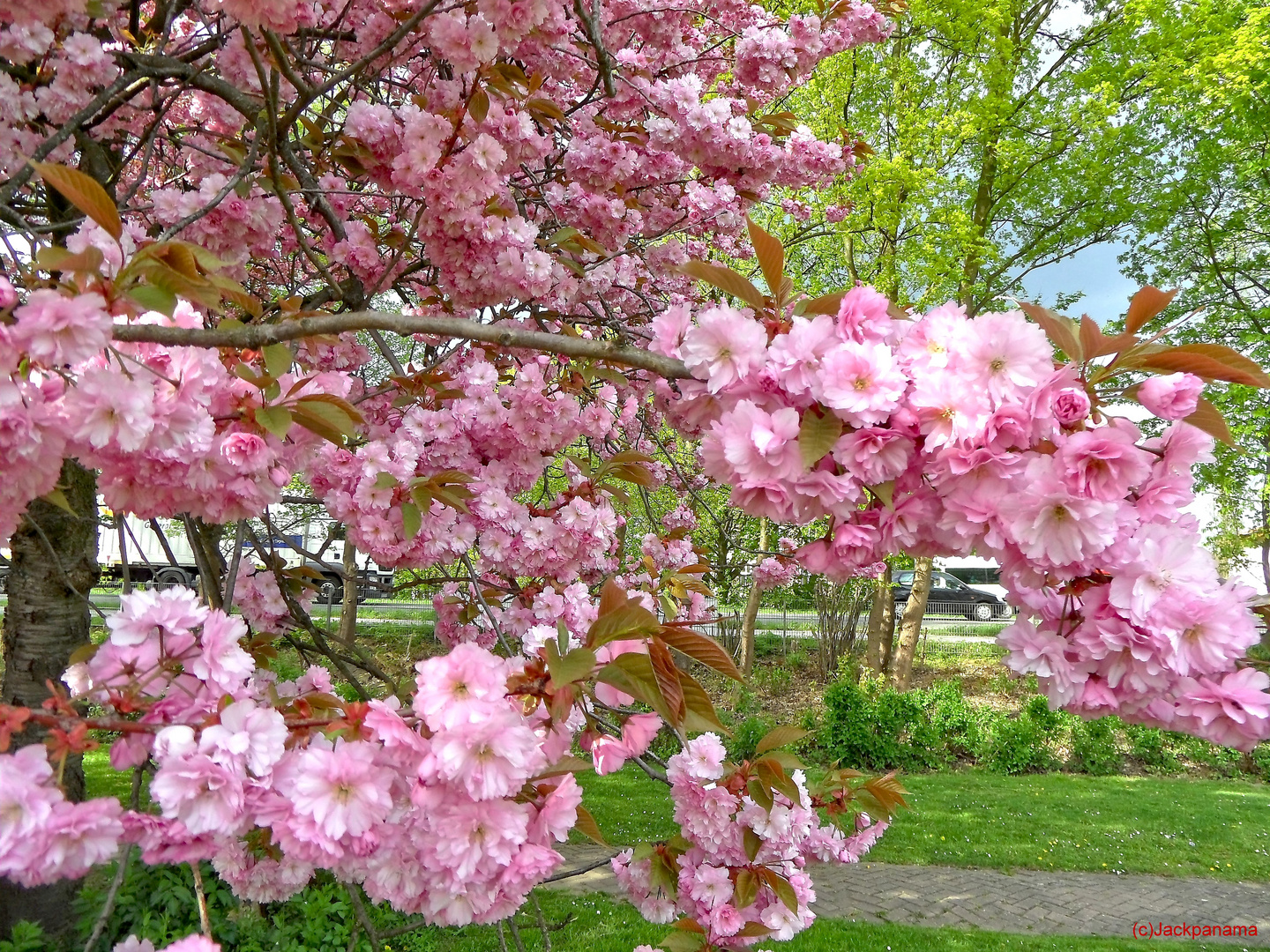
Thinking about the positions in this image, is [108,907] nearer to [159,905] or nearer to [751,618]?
[159,905]

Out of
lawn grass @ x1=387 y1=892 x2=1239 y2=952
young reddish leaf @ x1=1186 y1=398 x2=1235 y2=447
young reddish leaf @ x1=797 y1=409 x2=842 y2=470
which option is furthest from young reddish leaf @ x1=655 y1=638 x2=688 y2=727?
lawn grass @ x1=387 y1=892 x2=1239 y2=952

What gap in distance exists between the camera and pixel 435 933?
3.98 m

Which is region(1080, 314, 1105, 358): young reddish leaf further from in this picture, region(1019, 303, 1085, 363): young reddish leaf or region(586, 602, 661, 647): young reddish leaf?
region(586, 602, 661, 647): young reddish leaf

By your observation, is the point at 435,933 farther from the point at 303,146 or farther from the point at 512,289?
the point at 303,146

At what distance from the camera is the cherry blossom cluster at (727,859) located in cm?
180

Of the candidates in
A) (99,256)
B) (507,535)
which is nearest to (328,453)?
(507,535)

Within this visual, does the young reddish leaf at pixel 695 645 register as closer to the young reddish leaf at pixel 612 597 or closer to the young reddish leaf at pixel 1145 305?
the young reddish leaf at pixel 612 597

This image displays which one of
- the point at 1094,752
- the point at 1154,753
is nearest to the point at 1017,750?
the point at 1094,752

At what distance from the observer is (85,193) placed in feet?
2.86

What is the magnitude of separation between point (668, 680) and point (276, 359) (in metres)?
0.69

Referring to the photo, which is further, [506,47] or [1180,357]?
[506,47]

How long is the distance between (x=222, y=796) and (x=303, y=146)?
209cm

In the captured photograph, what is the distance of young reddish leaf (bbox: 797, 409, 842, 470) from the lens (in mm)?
896

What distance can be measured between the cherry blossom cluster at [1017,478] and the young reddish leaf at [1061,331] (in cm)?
2
